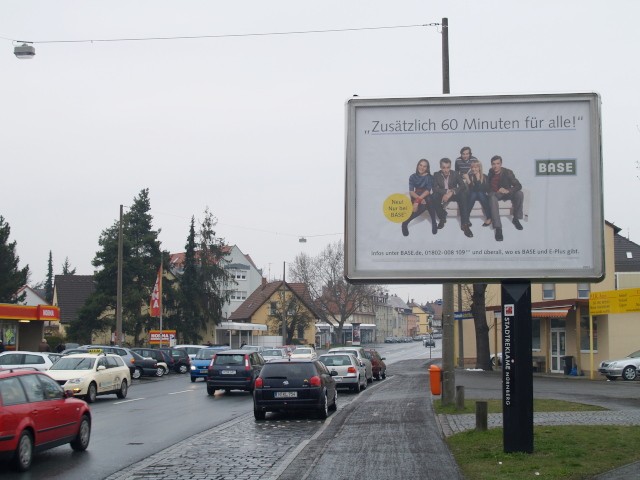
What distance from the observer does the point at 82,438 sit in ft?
47.8

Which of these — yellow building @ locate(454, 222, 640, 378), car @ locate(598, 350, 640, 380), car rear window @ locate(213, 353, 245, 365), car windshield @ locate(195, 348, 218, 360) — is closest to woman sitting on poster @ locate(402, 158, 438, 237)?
car rear window @ locate(213, 353, 245, 365)

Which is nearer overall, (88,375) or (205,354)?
(88,375)

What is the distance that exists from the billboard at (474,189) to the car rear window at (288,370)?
→ 7.39 metres

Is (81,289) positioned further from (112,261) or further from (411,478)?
(411,478)

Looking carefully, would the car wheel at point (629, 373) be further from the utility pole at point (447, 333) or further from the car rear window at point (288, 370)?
the car rear window at point (288, 370)

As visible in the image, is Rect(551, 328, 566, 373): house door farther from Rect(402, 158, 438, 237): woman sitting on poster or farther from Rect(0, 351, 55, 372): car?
Rect(402, 158, 438, 237): woman sitting on poster

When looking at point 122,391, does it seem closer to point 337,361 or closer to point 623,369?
point 337,361

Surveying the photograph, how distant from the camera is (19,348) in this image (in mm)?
51656

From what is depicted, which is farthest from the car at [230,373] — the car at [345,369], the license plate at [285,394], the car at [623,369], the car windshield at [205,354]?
the car at [623,369]

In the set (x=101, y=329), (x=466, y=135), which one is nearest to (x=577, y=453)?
(x=466, y=135)

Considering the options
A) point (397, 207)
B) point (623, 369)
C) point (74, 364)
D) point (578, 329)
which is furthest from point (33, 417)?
point (578, 329)

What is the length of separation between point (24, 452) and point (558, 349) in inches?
1475

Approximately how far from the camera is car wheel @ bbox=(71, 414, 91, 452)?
14430mm

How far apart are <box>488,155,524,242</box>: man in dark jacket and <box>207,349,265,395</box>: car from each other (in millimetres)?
17878
